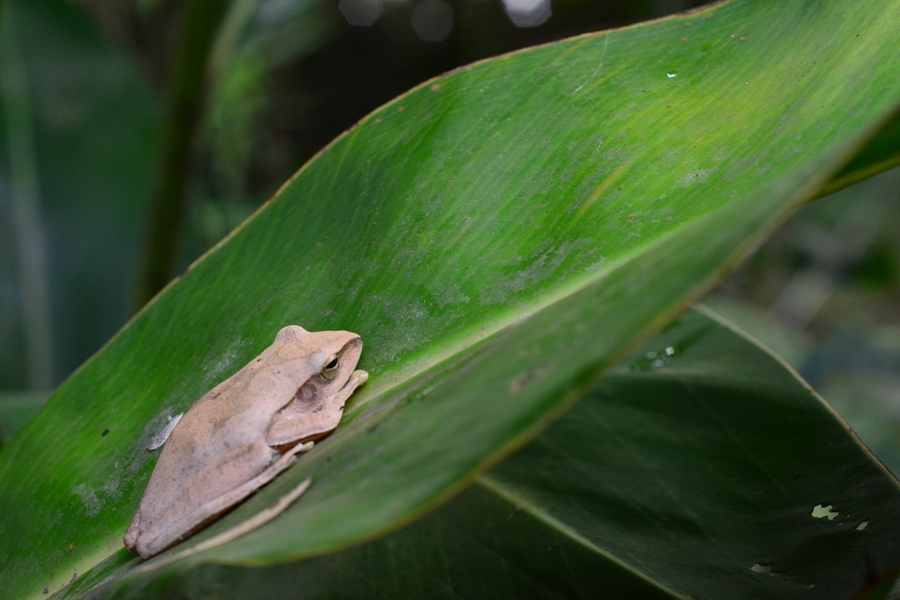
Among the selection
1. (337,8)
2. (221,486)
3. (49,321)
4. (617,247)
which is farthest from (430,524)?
(337,8)

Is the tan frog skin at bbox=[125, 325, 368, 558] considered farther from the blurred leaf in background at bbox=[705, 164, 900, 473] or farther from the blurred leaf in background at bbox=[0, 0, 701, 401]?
the blurred leaf in background at bbox=[705, 164, 900, 473]

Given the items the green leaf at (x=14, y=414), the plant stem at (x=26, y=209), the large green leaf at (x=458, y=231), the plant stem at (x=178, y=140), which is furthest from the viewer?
the plant stem at (x=26, y=209)

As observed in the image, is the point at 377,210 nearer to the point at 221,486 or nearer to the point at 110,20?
the point at 221,486

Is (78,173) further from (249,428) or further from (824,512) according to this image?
(824,512)

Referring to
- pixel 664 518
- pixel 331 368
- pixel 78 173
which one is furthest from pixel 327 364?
pixel 78 173

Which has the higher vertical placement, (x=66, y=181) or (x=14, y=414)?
(x=66, y=181)

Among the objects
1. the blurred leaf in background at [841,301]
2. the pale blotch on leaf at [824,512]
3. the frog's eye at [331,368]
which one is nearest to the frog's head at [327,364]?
the frog's eye at [331,368]

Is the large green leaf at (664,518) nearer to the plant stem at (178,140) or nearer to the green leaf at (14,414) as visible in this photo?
the green leaf at (14,414)
